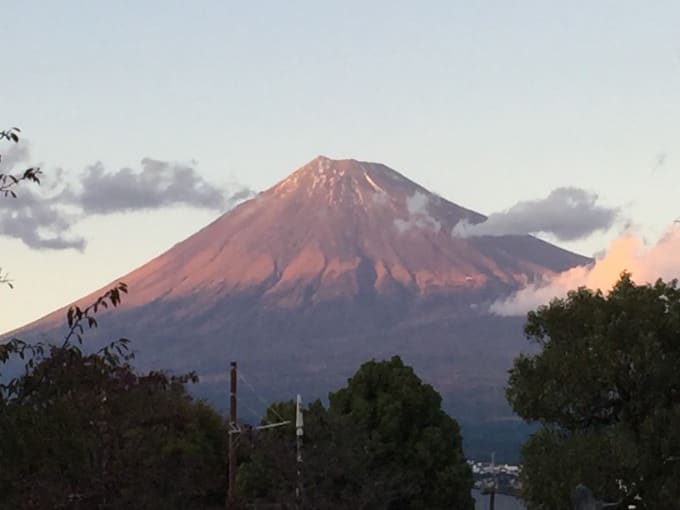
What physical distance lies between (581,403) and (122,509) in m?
15.3

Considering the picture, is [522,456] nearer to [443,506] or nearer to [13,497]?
[443,506]

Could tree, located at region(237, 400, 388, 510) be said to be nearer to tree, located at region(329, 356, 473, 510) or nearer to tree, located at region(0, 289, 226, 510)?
tree, located at region(329, 356, 473, 510)

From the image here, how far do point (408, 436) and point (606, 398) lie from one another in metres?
15.4

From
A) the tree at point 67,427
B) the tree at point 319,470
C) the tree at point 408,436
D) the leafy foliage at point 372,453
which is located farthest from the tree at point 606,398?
the tree at point 408,436

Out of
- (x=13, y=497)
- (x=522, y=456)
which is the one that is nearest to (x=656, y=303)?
(x=522, y=456)

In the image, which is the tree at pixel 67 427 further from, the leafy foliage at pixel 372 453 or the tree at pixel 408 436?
the tree at pixel 408 436

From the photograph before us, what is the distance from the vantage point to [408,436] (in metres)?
52.7

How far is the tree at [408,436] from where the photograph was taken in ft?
167

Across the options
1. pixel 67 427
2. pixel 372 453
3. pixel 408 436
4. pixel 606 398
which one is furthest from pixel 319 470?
pixel 67 427

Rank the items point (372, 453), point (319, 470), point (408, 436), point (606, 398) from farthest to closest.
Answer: point (408, 436) < point (372, 453) < point (319, 470) < point (606, 398)

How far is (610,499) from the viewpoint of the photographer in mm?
37312

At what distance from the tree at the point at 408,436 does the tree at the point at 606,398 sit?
11.7 meters

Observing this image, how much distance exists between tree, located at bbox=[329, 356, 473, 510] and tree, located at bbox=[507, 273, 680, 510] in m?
11.7

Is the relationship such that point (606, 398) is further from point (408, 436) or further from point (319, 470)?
point (408, 436)
